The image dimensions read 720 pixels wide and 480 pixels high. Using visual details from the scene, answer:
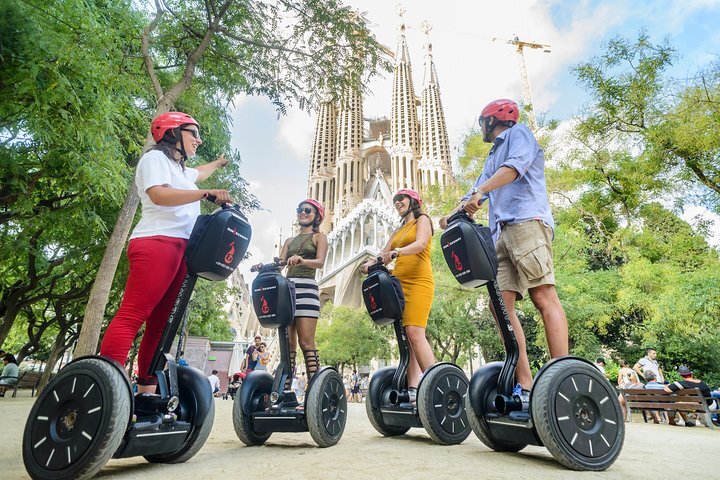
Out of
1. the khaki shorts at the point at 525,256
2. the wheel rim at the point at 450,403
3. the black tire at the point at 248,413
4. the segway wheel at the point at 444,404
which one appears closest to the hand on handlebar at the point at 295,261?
the black tire at the point at 248,413

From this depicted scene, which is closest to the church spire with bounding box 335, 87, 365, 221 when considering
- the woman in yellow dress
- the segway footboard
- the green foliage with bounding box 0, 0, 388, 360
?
the green foliage with bounding box 0, 0, 388, 360

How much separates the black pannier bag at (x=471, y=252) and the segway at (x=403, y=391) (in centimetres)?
109

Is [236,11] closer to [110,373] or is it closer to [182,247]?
[182,247]

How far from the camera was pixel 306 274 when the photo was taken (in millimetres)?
4102

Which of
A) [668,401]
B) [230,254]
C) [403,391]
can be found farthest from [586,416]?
[668,401]

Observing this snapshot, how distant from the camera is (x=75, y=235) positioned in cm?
1078

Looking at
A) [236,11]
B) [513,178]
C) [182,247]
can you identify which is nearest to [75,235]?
[236,11]

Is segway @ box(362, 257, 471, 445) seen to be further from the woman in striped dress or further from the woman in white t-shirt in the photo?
the woman in white t-shirt

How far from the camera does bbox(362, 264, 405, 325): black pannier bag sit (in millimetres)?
4000

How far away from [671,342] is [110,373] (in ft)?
64.2

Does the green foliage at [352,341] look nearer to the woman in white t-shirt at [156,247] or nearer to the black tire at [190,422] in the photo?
the black tire at [190,422]

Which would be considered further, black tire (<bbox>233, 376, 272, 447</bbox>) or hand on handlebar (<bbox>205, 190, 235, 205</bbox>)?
black tire (<bbox>233, 376, 272, 447</bbox>)

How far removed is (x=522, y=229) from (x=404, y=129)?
7752 centimetres

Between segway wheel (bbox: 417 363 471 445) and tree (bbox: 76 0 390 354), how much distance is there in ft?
19.9
